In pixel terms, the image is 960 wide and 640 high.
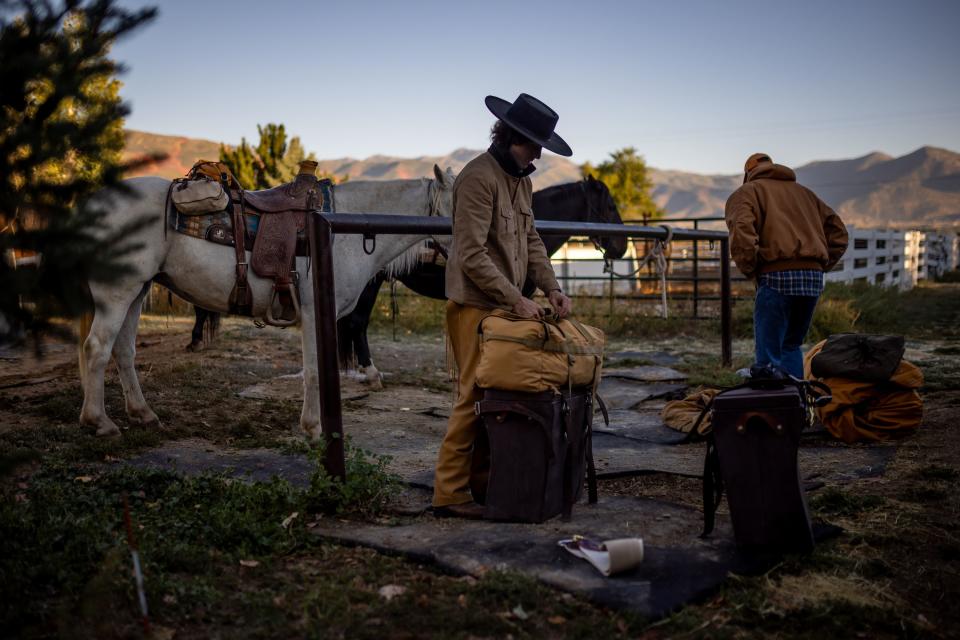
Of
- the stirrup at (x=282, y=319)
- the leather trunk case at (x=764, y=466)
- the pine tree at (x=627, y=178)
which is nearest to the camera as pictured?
the leather trunk case at (x=764, y=466)

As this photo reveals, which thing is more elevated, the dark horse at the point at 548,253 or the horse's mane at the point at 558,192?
the horse's mane at the point at 558,192

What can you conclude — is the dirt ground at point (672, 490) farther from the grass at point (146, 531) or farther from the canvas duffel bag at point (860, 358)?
the canvas duffel bag at point (860, 358)

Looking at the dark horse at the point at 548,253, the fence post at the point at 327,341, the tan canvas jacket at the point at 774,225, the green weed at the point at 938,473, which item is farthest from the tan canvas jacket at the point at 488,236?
the dark horse at the point at 548,253

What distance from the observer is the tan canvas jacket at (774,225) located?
4.94m

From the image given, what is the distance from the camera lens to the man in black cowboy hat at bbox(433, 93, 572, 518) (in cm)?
351

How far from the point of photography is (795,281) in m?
5.01

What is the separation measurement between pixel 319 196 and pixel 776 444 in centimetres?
368

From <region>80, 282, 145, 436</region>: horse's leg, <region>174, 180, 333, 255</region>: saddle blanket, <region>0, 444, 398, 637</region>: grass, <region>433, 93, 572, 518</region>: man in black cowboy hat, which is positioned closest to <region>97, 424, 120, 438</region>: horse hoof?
<region>80, 282, 145, 436</region>: horse's leg

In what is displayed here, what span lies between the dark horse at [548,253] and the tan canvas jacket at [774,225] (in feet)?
7.47

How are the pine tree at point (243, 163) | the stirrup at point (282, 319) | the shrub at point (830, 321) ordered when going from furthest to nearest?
the pine tree at point (243, 163)
the shrub at point (830, 321)
the stirrup at point (282, 319)

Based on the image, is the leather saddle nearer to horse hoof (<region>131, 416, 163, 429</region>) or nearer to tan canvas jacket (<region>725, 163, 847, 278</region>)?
horse hoof (<region>131, 416, 163, 429</region>)

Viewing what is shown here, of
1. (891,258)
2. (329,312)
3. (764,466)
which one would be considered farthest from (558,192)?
(891,258)

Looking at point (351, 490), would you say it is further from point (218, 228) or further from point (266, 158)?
point (266, 158)

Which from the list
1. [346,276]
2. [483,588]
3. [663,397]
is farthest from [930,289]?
[483,588]
